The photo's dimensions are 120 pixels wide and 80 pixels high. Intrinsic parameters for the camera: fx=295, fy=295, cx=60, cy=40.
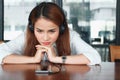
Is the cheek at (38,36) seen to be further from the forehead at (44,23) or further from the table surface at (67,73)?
the table surface at (67,73)

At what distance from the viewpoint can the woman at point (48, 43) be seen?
1680 millimetres

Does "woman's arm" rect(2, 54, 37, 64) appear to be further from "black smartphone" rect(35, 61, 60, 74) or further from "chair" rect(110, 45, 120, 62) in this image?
"chair" rect(110, 45, 120, 62)

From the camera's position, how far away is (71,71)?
4.84ft

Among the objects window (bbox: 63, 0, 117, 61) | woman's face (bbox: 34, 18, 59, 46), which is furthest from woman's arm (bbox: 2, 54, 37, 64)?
window (bbox: 63, 0, 117, 61)

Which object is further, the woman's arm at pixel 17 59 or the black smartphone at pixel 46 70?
the woman's arm at pixel 17 59

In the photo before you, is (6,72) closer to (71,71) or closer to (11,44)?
(71,71)

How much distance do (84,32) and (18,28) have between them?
1.01 m

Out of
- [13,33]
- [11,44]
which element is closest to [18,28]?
[13,33]

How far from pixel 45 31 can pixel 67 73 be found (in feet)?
1.10

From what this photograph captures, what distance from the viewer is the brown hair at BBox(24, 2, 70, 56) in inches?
66.7

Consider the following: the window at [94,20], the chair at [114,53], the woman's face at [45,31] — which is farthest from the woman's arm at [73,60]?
the window at [94,20]

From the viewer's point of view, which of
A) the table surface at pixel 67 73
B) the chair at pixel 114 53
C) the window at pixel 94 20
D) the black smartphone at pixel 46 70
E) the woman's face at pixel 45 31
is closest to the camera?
the table surface at pixel 67 73

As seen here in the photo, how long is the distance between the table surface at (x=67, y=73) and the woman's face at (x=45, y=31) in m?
0.16

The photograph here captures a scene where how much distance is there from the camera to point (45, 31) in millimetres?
1657
